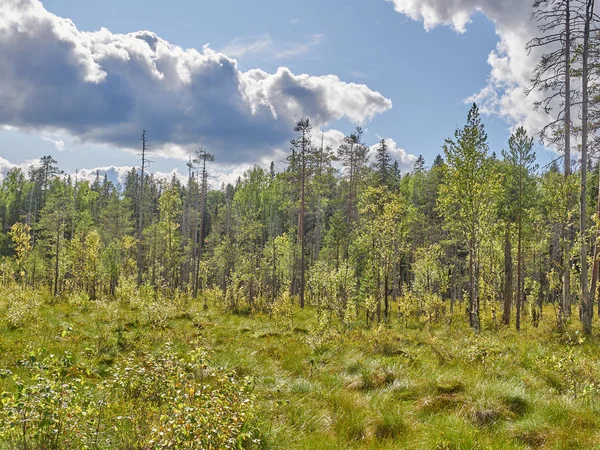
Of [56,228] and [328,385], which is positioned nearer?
[328,385]

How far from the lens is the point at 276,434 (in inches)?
214

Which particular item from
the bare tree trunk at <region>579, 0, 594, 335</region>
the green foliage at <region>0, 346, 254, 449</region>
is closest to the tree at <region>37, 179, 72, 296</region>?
the green foliage at <region>0, 346, 254, 449</region>

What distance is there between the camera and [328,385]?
816cm

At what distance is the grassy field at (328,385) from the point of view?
497cm

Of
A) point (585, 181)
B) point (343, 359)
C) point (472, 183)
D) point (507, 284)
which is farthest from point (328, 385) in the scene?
point (507, 284)

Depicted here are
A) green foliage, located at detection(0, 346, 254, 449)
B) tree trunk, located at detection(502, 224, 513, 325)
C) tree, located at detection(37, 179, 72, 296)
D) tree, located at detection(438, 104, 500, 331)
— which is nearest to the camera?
green foliage, located at detection(0, 346, 254, 449)

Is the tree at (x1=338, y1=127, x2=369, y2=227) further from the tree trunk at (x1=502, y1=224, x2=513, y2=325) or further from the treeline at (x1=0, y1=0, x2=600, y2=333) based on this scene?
the tree trunk at (x1=502, y1=224, x2=513, y2=325)

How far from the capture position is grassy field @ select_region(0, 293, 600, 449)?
497cm

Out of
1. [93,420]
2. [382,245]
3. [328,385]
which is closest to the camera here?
[93,420]

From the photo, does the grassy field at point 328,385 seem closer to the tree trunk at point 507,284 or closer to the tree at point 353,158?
the tree trunk at point 507,284

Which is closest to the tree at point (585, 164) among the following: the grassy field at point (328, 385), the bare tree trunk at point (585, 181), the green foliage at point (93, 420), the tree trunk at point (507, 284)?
the bare tree trunk at point (585, 181)

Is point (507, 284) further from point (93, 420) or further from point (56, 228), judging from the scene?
point (56, 228)

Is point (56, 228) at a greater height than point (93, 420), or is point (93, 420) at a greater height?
point (56, 228)

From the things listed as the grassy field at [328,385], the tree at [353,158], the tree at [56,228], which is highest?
the tree at [353,158]
